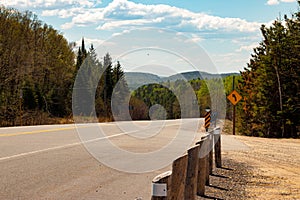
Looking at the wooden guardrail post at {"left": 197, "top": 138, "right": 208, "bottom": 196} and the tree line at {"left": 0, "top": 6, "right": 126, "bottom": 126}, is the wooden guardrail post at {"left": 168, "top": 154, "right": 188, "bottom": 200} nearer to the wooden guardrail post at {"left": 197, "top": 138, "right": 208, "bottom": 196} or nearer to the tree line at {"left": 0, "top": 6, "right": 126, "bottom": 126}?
the wooden guardrail post at {"left": 197, "top": 138, "right": 208, "bottom": 196}

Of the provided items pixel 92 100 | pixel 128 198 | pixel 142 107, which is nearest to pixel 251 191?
pixel 128 198

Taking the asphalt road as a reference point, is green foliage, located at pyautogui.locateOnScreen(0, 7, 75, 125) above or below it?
above

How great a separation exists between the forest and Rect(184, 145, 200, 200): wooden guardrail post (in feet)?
91.8

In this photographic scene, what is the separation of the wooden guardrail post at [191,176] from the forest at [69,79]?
27974 mm

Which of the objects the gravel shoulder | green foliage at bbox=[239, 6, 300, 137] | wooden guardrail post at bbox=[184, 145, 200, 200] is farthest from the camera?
green foliage at bbox=[239, 6, 300, 137]

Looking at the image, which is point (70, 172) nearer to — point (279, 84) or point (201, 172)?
point (201, 172)

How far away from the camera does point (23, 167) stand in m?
11.0

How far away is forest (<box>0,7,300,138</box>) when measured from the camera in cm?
4178

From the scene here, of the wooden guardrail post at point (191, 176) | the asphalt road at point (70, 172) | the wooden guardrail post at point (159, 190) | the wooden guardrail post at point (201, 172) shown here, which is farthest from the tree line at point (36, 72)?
the wooden guardrail post at point (159, 190)

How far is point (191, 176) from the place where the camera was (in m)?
7.96

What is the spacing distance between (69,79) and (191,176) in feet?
158

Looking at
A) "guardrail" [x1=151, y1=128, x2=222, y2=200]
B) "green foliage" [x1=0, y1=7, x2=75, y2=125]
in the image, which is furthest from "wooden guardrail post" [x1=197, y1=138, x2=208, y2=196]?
"green foliage" [x1=0, y1=7, x2=75, y2=125]

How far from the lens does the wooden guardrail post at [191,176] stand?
7.65m

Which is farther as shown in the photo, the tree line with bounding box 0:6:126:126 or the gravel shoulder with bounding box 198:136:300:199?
the tree line with bounding box 0:6:126:126
